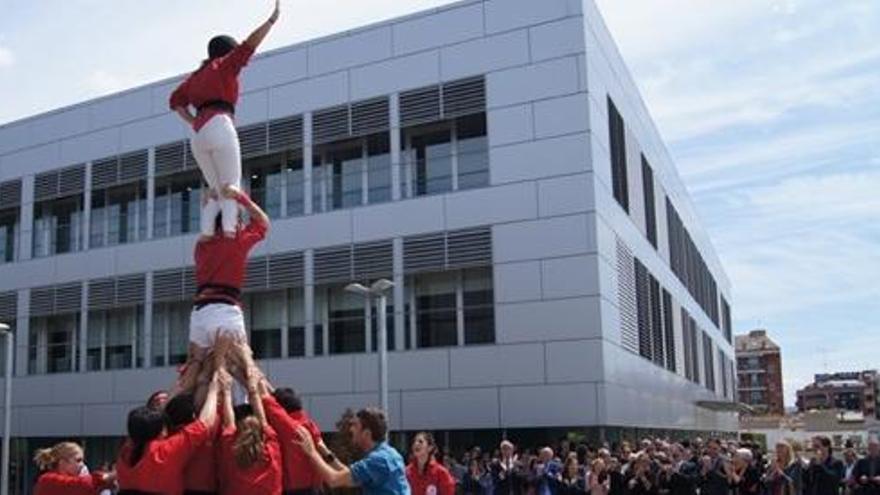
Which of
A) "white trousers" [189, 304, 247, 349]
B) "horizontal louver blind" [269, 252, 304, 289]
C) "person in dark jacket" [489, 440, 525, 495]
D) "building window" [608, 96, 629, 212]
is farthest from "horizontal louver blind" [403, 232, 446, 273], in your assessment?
"white trousers" [189, 304, 247, 349]

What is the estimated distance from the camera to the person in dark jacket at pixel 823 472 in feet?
55.3

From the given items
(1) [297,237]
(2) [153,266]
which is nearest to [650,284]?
(1) [297,237]

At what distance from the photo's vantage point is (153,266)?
106 ft

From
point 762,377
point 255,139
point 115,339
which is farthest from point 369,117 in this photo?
point 762,377

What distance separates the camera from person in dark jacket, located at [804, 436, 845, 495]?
1686 centimetres

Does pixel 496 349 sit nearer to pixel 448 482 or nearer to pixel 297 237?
pixel 297 237

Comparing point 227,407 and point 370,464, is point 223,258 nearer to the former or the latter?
point 227,407

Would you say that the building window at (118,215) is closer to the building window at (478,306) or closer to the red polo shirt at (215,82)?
the building window at (478,306)

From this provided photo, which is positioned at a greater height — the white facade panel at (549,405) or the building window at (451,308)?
the building window at (451,308)

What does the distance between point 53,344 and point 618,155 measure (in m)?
19.7

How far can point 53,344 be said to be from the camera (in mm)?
34938

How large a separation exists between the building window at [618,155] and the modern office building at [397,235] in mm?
198

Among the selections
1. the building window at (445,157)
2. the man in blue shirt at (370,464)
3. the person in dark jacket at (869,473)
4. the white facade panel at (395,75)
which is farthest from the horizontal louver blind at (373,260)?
the man in blue shirt at (370,464)

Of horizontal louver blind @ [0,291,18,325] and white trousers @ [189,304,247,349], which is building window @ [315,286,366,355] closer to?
horizontal louver blind @ [0,291,18,325]
